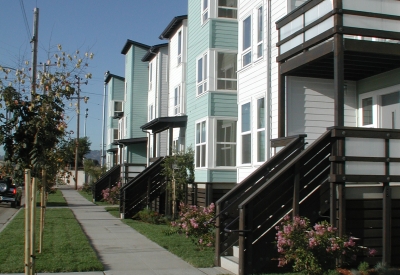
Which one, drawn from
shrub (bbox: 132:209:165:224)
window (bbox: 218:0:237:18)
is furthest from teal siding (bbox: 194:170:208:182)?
window (bbox: 218:0:237:18)

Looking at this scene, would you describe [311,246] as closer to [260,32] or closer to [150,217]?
[260,32]

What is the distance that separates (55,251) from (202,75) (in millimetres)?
9882

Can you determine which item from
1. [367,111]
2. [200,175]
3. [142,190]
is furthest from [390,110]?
[142,190]

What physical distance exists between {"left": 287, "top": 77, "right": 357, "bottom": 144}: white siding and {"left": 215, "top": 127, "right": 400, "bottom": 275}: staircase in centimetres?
276

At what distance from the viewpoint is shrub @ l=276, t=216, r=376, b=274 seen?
8336 millimetres

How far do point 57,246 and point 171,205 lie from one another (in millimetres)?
8713

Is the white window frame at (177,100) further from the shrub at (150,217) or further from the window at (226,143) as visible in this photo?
the shrub at (150,217)

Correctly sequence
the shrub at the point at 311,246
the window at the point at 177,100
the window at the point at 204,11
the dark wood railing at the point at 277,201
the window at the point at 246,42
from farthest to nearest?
1. the window at the point at 177,100
2. the window at the point at 204,11
3. the window at the point at 246,42
4. the dark wood railing at the point at 277,201
5. the shrub at the point at 311,246

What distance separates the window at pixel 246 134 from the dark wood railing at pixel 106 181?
18410 mm

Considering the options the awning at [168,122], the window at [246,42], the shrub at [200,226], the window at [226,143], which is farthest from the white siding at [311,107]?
the awning at [168,122]

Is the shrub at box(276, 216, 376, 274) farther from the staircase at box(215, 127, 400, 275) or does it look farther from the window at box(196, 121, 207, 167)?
the window at box(196, 121, 207, 167)

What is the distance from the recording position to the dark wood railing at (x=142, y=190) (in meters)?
20.8

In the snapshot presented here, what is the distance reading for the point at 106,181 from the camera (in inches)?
1294

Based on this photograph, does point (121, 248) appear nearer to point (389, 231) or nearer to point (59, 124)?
point (59, 124)
